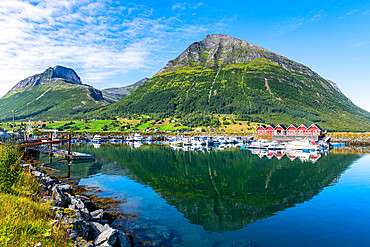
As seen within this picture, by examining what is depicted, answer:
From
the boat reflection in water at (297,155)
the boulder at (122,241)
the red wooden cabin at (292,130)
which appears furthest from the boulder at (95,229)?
the red wooden cabin at (292,130)

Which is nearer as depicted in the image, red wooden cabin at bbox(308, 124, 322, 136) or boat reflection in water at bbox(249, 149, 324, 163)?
boat reflection in water at bbox(249, 149, 324, 163)

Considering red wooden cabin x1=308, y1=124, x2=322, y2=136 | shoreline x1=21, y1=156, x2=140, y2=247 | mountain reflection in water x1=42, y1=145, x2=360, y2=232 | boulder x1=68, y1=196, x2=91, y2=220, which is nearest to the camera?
shoreline x1=21, y1=156, x2=140, y2=247

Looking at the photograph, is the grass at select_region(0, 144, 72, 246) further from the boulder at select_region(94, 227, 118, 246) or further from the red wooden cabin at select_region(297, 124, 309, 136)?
the red wooden cabin at select_region(297, 124, 309, 136)

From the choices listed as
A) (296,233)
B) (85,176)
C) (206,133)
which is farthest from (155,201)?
(206,133)

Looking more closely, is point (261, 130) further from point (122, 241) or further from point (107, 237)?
point (107, 237)

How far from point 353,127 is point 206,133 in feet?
440

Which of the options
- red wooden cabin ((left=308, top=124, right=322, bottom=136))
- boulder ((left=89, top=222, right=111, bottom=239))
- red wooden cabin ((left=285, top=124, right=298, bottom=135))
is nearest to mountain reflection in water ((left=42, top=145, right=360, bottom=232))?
boulder ((left=89, top=222, right=111, bottom=239))

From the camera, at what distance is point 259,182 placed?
33.1 meters

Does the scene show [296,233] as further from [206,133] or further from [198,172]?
[206,133]

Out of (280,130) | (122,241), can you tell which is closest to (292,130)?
(280,130)

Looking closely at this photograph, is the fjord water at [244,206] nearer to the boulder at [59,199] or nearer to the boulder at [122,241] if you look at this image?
the boulder at [122,241]

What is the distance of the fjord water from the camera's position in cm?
1620

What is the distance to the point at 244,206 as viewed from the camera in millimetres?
22516

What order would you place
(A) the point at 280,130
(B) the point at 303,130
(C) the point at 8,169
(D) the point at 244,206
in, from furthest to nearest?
(A) the point at 280,130, (B) the point at 303,130, (D) the point at 244,206, (C) the point at 8,169
